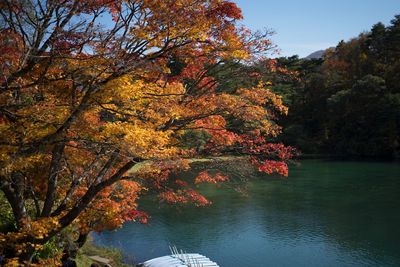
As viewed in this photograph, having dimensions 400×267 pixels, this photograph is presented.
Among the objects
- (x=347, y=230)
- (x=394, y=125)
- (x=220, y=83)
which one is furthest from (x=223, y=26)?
(x=394, y=125)

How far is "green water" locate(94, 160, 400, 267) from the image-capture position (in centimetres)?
1394

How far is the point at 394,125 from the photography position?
41.1 metres

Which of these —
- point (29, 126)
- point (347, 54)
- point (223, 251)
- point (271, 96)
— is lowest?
point (223, 251)

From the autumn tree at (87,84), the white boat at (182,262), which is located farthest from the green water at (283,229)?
the autumn tree at (87,84)

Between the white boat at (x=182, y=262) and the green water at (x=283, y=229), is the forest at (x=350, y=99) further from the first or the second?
the white boat at (x=182, y=262)

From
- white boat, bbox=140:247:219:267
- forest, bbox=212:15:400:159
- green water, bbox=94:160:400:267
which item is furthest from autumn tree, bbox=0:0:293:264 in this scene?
forest, bbox=212:15:400:159

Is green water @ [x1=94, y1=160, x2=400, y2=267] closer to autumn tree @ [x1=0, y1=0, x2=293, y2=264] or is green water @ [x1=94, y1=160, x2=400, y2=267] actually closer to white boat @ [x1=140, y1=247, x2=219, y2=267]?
white boat @ [x1=140, y1=247, x2=219, y2=267]

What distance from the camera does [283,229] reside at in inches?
671

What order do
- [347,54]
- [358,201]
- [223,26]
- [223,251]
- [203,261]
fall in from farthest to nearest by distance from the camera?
[347,54] < [358,201] < [223,251] < [203,261] < [223,26]

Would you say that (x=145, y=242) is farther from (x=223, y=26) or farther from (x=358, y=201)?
(x=358, y=201)

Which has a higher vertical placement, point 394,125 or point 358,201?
point 394,125

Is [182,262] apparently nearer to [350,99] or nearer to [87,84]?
[87,84]

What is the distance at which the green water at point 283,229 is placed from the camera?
45.7ft

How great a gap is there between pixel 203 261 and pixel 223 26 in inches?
282
